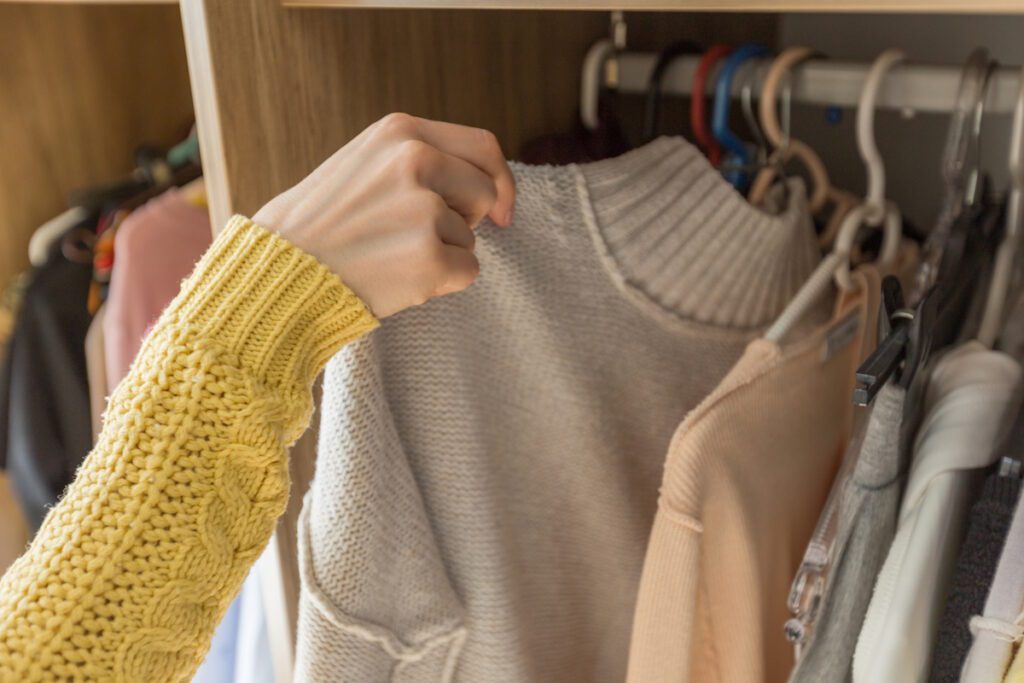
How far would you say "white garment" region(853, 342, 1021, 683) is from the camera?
494 mm

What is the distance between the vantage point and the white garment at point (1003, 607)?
0.45 metres

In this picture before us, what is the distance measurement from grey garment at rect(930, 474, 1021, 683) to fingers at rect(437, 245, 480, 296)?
292 millimetres

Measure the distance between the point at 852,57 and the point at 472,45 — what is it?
44 cm

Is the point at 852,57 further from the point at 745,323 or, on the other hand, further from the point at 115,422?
the point at 115,422

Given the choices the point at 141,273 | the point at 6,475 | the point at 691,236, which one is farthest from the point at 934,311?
the point at 6,475

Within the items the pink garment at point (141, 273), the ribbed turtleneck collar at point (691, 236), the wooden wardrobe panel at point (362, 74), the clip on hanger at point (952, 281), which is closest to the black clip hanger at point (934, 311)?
the clip on hanger at point (952, 281)

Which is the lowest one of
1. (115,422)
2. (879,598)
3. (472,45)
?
(879,598)

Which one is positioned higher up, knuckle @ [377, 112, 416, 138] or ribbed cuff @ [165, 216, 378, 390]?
knuckle @ [377, 112, 416, 138]

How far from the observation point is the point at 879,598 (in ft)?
1.66

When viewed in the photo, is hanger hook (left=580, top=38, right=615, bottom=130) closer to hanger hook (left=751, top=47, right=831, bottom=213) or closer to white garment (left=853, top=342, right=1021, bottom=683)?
hanger hook (left=751, top=47, right=831, bottom=213)

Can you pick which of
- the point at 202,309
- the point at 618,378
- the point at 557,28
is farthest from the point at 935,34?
the point at 202,309

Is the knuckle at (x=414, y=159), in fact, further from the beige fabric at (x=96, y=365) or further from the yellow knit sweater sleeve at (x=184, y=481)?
the beige fabric at (x=96, y=365)

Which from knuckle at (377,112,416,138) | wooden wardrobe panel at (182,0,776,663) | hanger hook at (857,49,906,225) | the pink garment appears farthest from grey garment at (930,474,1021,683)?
the pink garment

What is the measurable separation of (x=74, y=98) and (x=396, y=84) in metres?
0.55
